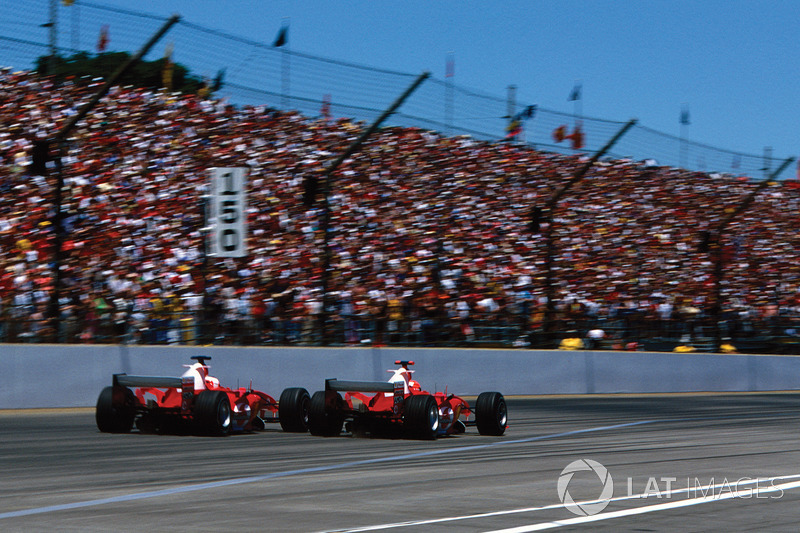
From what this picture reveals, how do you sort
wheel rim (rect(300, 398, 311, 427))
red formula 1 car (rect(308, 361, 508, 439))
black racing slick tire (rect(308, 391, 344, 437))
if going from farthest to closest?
wheel rim (rect(300, 398, 311, 427))
black racing slick tire (rect(308, 391, 344, 437))
red formula 1 car (rect(308, 361, 508, 439))

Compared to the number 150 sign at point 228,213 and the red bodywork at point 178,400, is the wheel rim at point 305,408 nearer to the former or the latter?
the red bodywork at point 178,400

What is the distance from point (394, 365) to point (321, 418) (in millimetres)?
7115

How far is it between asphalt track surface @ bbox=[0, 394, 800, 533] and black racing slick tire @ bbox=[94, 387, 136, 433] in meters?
0.15

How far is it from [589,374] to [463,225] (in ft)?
19.0

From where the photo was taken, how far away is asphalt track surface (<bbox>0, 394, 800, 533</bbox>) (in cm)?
562

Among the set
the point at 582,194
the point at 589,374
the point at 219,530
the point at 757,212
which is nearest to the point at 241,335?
the point at 589,374

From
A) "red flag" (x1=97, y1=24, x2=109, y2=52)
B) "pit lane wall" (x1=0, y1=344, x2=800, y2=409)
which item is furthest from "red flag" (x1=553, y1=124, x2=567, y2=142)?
"red flag" (x1=97, y1=24, x2=109, y2=52)

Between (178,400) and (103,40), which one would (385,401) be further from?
(103,40)

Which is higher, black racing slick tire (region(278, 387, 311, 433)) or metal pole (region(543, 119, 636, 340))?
metal pole (region(543, 119, 636, 340))

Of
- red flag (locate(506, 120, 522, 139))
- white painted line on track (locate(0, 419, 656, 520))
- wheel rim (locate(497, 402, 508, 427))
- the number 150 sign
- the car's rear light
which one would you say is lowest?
Answer: white painted line on track (locate(0, 419, 656, 520))

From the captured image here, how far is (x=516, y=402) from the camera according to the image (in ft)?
57.7

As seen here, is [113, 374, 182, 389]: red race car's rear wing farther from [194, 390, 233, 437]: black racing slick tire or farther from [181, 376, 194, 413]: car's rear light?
[194, 390, 233, 437]: black racing slick tire

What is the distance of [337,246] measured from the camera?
21109mm

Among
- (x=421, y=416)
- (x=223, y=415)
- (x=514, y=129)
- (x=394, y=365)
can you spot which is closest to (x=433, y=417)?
(x=421, y=416)
